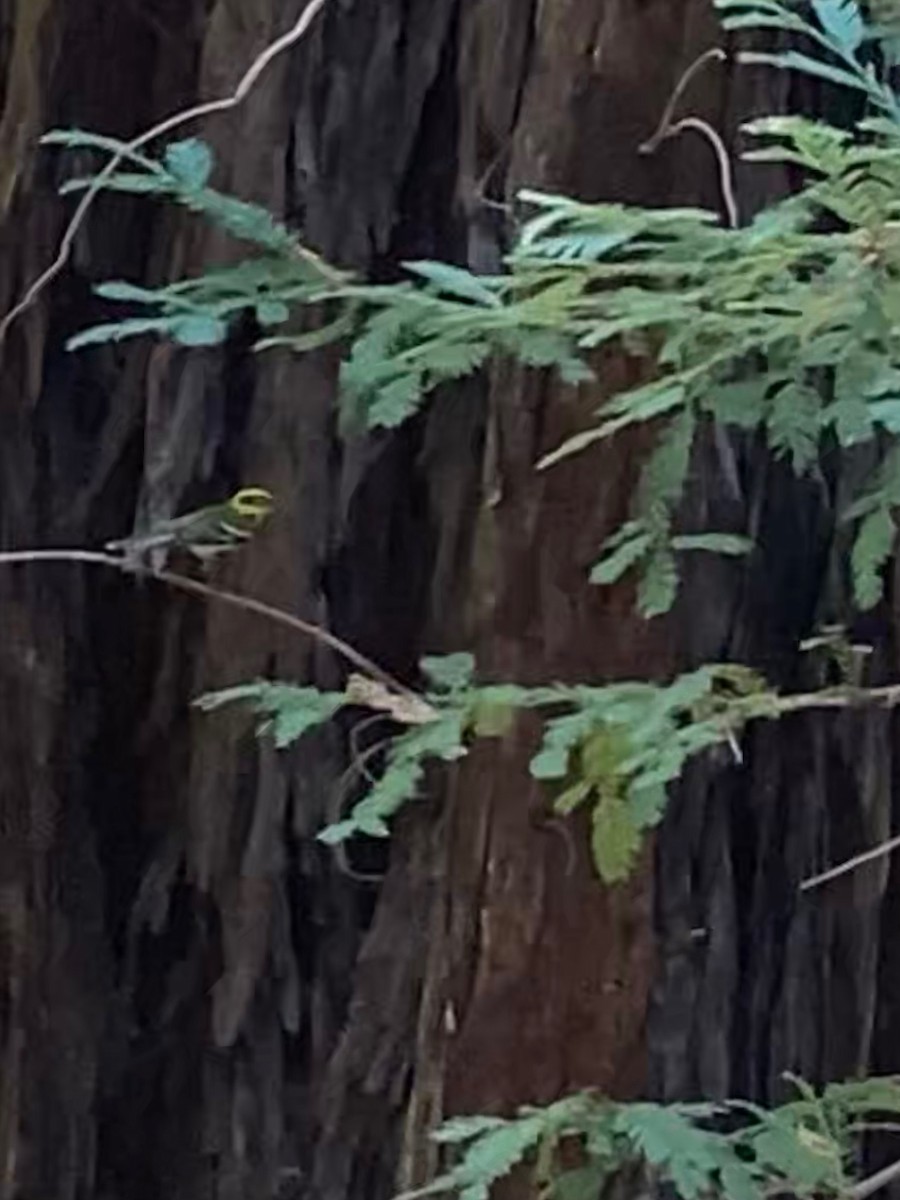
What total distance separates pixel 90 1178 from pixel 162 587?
47cm

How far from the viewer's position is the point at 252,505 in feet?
5.67

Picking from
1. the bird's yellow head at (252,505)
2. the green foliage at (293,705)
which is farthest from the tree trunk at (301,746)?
the green foliage at (293,705)

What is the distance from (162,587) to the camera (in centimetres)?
182

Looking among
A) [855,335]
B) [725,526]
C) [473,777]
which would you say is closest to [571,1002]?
[473,777]

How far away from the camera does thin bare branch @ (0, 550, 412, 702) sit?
1543 mm

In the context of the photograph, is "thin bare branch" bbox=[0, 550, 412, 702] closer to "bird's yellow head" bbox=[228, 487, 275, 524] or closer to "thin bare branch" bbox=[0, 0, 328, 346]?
"bird's yellow head" bbox=[228, 487, 275, 524]

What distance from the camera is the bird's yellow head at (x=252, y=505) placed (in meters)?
1.72

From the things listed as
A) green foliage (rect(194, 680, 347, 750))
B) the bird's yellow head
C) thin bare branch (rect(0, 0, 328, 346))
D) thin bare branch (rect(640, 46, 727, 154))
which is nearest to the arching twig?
thin bare branch (rect(640, 46, 727, 154))

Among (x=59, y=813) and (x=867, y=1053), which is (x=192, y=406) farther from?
(x=867, y=1053)


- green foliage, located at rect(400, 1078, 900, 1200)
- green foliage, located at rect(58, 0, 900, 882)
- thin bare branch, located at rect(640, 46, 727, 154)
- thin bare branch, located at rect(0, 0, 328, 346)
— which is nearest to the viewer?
green foliage, located at rect(58, 0, 900, 882)

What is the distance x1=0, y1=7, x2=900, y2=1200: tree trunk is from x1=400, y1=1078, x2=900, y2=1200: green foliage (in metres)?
0.10

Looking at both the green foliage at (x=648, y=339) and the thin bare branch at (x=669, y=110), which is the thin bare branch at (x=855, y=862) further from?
the thin bare branch at (x=669, y=110)

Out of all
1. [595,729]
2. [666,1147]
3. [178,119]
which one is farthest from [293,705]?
[178,119]

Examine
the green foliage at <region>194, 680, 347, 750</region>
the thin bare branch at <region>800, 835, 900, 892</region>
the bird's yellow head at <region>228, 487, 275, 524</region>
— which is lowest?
the thin bare branch at <region>800, 835, 900, 892</region>
